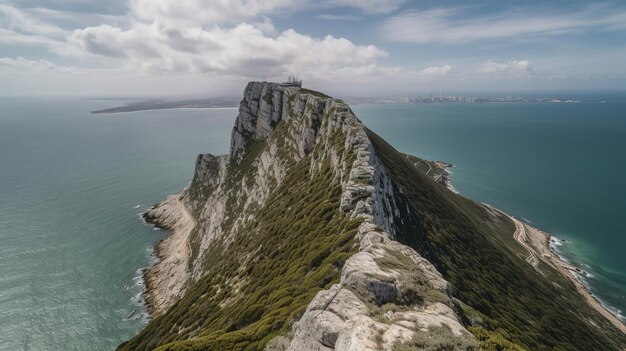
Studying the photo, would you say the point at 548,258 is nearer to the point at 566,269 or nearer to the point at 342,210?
the point at 566,269

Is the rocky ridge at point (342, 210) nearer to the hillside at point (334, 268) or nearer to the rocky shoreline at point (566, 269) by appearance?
the hillside at point (334, 268)

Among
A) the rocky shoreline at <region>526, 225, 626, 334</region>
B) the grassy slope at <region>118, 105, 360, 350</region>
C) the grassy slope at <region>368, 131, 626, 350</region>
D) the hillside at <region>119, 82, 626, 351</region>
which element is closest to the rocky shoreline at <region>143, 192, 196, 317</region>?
the hillside at <region>119, 82, 626, 351</region>

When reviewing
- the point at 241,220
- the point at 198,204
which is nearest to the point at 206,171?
the point at 198,204

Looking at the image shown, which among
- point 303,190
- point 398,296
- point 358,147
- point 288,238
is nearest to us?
point 398,296

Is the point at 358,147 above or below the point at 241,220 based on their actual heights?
above

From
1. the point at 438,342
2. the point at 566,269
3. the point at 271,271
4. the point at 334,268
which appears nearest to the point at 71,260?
the point at 271,271

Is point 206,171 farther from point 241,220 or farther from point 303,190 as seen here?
point 303,190

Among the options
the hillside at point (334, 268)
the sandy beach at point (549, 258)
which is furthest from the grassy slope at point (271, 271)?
the sandy beach at point (549, 258)
